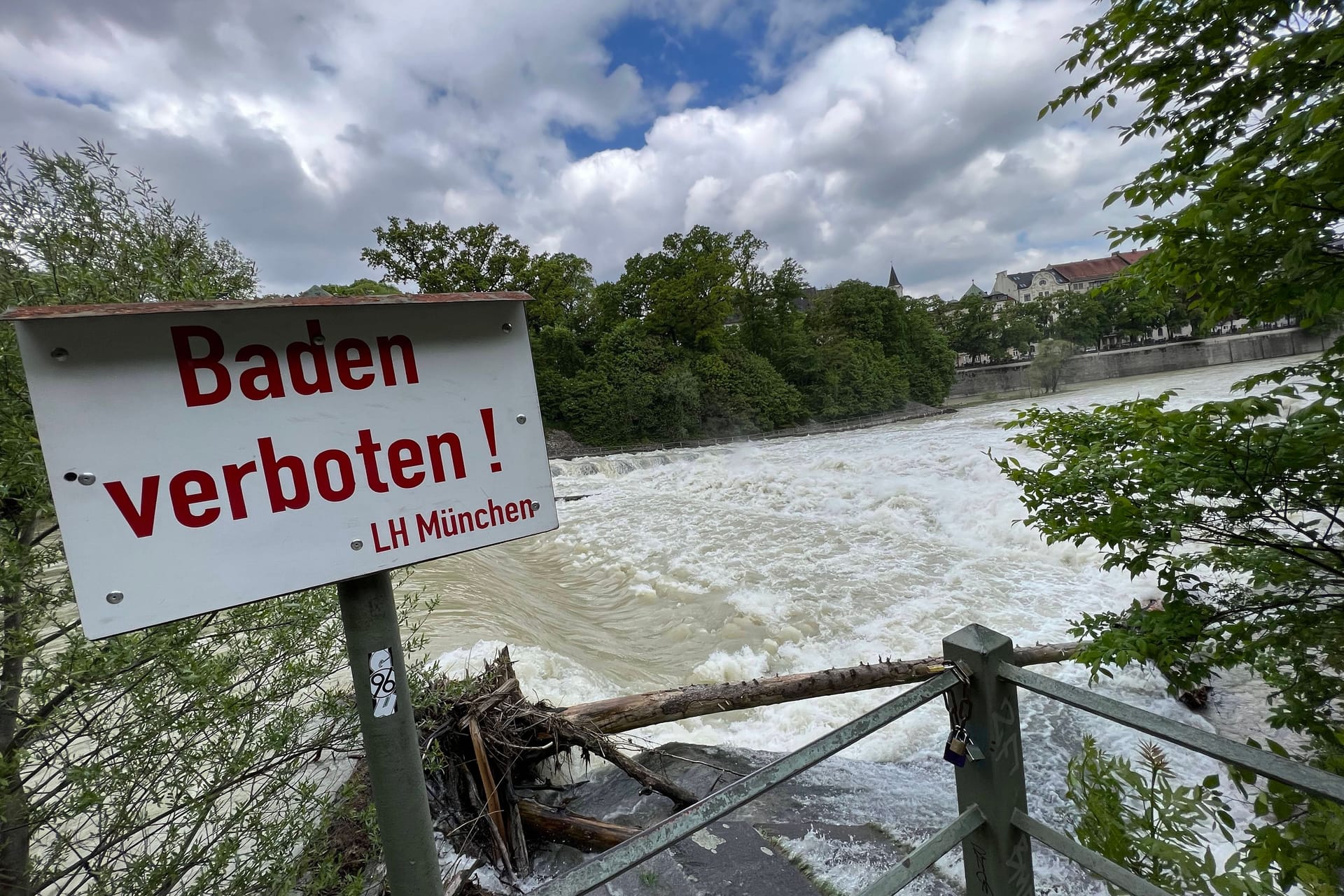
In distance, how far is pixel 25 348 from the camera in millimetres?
812

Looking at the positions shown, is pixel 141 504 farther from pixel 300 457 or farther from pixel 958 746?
pixel 958 746

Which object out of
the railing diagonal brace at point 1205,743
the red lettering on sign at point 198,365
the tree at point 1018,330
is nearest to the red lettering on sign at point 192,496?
the red lettering on sign at point 198,365

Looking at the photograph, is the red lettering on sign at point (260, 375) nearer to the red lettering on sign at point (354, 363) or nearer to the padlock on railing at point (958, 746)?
the red lettering on sign at point (354, 363)

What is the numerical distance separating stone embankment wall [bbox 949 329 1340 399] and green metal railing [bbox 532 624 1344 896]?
127ft

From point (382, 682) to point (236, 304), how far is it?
0.65m

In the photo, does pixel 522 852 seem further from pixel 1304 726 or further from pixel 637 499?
pixel 637 499

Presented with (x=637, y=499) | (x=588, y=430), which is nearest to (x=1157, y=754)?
(x=637, y=499)

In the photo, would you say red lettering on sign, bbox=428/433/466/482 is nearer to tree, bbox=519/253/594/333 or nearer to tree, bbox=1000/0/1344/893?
tree, bbox=1000/0/1344/893

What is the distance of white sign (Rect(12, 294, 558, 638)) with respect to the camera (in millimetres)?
854

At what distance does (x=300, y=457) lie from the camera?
996mm

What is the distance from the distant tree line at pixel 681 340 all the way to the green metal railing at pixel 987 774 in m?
29.2

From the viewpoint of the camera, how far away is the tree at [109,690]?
1854mm

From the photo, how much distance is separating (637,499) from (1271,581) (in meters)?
14.5

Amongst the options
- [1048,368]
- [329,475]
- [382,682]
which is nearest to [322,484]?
[329,475]
